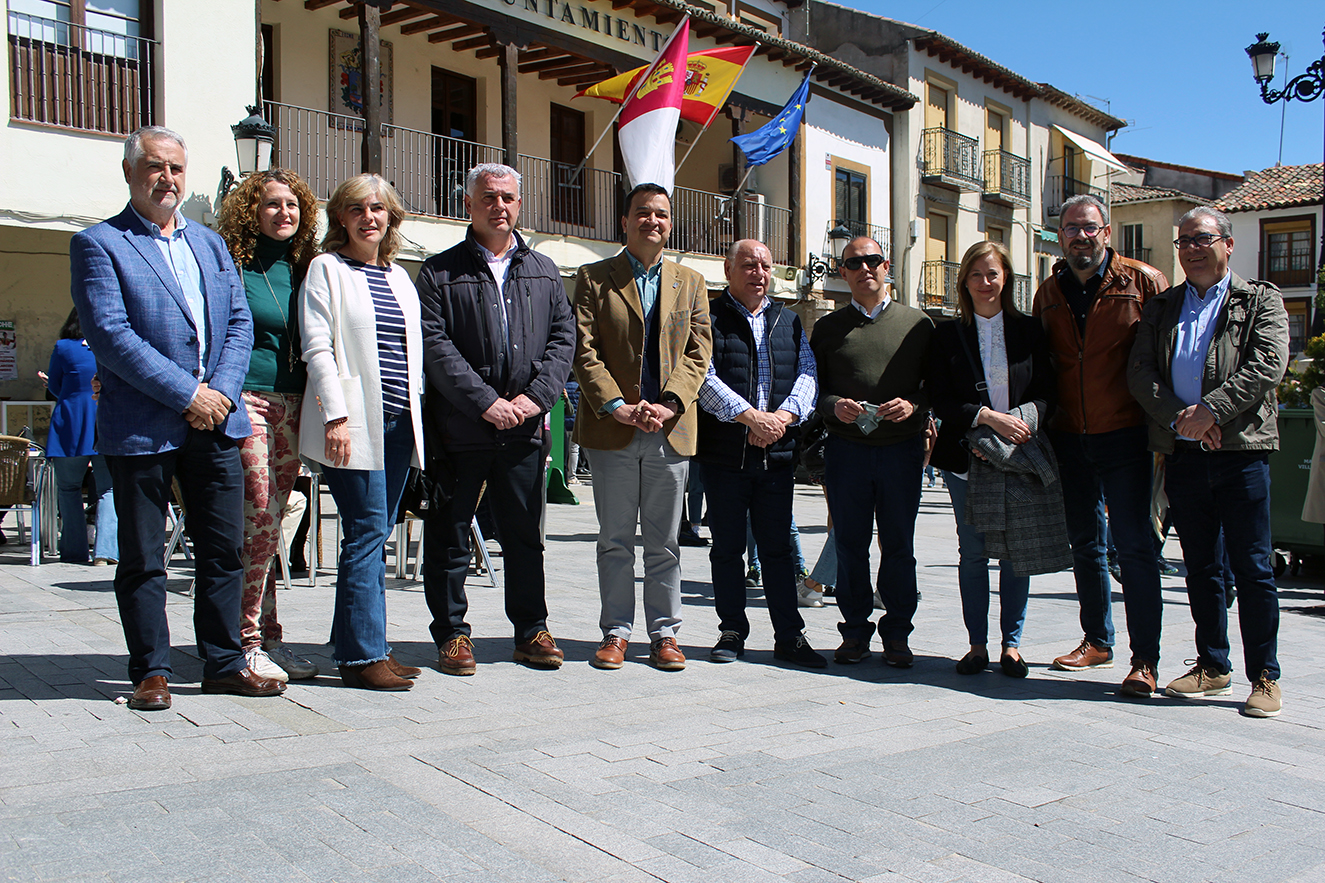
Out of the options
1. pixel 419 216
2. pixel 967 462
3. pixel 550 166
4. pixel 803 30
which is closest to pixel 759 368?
pixel 967 462

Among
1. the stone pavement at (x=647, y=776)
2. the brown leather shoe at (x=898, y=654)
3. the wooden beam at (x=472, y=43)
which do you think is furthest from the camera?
the wooden beam at (x=472, y=43)

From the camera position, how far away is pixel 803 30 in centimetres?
2553

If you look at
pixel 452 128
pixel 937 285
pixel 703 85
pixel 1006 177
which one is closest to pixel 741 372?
pixel 703 85

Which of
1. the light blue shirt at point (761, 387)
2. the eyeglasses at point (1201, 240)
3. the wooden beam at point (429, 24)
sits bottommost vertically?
the light blue shirt at point (761, 387)

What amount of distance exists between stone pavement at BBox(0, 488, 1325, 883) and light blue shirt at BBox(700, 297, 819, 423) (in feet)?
3.83

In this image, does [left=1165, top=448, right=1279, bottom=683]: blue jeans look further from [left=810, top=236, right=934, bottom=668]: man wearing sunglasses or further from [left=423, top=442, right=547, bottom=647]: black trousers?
[left=423, top=442, right=547, bottom=647]: black trousers

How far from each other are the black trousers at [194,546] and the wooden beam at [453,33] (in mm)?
13857

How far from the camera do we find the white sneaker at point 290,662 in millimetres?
4508

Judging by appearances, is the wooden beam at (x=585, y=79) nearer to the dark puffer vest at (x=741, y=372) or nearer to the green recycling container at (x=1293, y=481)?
the green recycling container at (x=1293, y=481)

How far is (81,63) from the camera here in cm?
1220

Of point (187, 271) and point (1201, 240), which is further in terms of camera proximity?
point (1201, 240)

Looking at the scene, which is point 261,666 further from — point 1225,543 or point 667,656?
point 1225,543

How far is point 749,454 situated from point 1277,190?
4539cm

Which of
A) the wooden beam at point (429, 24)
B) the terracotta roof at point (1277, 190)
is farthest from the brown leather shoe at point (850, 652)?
the terracotta roof at point (1277, 190)
